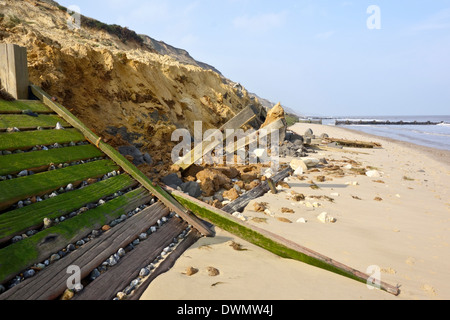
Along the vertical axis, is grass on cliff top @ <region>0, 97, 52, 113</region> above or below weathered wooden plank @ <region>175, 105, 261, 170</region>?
above

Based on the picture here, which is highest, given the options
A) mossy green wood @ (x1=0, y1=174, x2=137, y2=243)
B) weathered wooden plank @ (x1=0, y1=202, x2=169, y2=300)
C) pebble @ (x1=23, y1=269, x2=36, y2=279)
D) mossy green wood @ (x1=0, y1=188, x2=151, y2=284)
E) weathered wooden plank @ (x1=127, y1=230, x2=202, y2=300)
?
mossy green wood @ (x1=0, y1=174, x2=137, y2=243)

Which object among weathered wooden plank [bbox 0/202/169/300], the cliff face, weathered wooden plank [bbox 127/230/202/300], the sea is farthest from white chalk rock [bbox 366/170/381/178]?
the sea

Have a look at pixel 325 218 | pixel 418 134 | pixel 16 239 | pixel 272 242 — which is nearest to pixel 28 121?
pixel 16 239

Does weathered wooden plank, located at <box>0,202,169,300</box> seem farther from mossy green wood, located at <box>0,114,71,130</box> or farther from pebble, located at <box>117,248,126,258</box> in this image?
mossy green wood, located at <box>0,114,71,130</box>

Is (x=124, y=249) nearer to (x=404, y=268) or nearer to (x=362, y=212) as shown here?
(x=404, y=268)

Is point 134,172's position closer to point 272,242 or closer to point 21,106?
point 21,106
